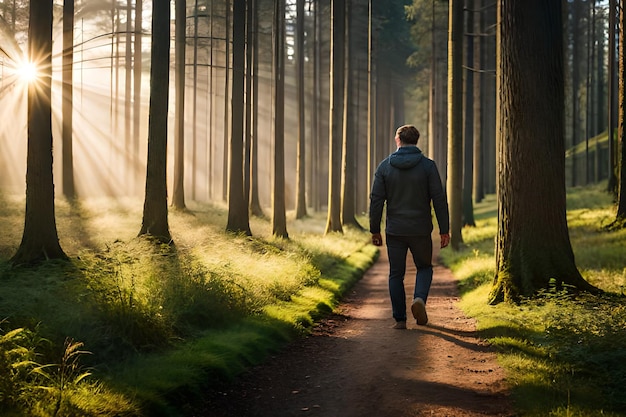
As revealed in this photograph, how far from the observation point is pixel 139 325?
6.62m

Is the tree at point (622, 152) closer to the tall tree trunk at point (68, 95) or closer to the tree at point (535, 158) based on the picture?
the tree at point (535, 158)

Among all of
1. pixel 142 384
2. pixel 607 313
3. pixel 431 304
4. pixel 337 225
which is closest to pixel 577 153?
pixel 337 225

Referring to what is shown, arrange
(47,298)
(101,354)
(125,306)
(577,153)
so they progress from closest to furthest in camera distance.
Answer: (101,354) → (125,306) → (47,298) → (577,153)

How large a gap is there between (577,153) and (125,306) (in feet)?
175

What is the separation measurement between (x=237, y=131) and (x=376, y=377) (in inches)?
548

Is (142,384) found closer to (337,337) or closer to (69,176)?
(337,337)

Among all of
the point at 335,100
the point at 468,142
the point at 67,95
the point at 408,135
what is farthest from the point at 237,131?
the point at 468,142

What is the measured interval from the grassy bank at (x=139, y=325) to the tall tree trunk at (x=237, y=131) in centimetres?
657

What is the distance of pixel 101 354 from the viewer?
6.03 metres

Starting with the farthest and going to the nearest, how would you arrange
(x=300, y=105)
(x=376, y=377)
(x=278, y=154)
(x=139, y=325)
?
(x=300, y=105) → (x=278, y=154) → (x=139, y=325) → (x=376, y=377)

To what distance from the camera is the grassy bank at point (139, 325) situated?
15.9 ft

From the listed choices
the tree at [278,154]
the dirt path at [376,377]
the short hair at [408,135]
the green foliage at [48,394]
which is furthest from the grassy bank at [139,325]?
the tree at [278,154]

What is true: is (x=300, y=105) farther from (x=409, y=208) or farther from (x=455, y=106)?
(x=409, y=208)

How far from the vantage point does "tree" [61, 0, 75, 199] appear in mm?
21578
